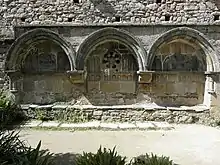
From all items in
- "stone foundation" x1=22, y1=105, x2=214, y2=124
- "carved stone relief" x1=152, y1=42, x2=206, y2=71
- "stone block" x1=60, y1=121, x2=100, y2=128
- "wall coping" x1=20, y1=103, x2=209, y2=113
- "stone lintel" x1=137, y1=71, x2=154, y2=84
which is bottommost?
"stone block" x1=60, y1=121, x2=100, y2=128

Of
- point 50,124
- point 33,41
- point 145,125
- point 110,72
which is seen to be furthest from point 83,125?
point 33,41

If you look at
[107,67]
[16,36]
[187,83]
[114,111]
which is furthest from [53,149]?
[187,83]

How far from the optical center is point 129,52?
7.96 metres

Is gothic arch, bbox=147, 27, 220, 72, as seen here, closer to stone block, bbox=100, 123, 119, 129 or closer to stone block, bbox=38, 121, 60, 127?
stone block, bbox=100, 123, 119, 129

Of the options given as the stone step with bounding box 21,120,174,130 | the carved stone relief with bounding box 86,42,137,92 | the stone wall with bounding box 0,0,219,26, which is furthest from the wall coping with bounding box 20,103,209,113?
the stone wall with bounding box 0,0,219,26

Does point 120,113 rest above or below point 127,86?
below

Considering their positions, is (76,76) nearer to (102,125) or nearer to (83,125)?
(83,125)

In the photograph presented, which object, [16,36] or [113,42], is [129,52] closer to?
[113,42]

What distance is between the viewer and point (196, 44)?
768 centimetres

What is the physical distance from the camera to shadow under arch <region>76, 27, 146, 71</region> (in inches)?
300

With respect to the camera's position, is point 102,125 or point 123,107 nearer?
point 102,125

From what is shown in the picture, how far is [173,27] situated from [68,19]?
10.0 ft

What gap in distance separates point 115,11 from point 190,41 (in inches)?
90.9

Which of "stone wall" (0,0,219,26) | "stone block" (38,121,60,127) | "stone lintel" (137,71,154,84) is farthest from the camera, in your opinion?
"stone wall" (0,0,219,26)
